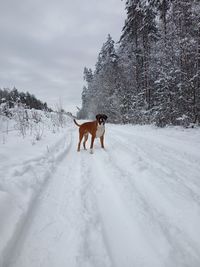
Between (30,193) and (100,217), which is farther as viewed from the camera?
(30,193)

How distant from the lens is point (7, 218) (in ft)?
5.55

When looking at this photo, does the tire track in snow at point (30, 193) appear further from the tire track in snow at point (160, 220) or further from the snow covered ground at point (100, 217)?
the tire track in snow at point (160, 220)

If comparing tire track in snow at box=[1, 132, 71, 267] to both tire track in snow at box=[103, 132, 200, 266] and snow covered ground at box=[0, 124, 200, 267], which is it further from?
tire track in snow at box=[103, 132, 200, 266]

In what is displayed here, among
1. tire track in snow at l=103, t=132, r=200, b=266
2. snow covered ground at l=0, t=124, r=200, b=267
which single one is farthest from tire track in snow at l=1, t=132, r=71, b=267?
tire track in snow at l=103, t=132, r=200, b=266

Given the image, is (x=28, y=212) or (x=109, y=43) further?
(x=109, y=43)

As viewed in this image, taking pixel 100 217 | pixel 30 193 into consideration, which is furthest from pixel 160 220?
pixel 30 193

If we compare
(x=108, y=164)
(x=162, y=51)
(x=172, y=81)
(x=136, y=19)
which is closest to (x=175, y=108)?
(x=172, y=81)

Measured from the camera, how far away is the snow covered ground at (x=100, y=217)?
1352mm

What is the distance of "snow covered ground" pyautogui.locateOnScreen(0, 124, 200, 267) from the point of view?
1.35m

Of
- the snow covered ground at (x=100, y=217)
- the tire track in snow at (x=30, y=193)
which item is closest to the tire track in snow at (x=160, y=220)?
the snow covered ground at (x=100, y=217)

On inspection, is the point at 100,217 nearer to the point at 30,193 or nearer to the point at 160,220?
the point at 160,220

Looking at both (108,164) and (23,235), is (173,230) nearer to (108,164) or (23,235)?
(23,235)

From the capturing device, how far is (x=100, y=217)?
6.13 ft

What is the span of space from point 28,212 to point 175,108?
9824mm
